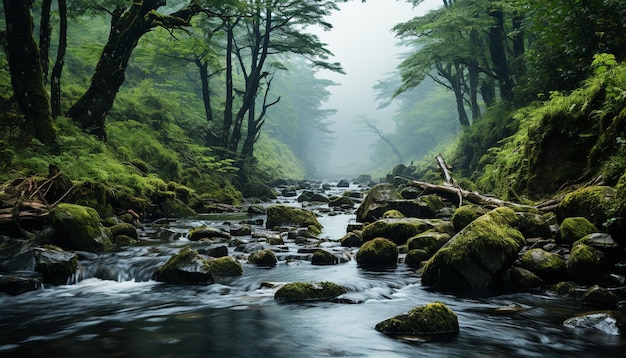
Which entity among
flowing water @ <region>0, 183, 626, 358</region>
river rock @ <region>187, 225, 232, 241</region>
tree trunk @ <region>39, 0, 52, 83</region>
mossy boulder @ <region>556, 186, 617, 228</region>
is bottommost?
flowing water @ <region>0, 183, 626, 358</region>

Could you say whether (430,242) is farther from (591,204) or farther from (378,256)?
(591,204)


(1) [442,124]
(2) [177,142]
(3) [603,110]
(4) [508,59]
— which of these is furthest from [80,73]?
(1) [442,124]

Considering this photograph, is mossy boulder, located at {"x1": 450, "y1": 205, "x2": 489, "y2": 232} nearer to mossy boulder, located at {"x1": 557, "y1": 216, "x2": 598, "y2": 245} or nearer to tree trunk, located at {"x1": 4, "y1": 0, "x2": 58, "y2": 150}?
mossy boulder, located at {"x1": 557, "y1": 216, "x2": 598, "y2": 245}

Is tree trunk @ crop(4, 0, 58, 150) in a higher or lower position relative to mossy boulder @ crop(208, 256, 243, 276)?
higher

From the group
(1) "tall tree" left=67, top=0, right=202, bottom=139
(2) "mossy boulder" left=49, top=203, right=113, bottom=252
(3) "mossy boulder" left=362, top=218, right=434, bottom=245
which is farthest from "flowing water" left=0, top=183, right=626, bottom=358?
(1) "tall tree" left=67, top=0, right=202, bottom=139

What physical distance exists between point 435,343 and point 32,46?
12.4 meters

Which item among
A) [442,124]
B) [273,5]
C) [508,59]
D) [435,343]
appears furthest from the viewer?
[442,124]

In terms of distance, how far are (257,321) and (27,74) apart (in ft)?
35.0

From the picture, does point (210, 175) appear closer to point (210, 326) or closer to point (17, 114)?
point (17, 114)

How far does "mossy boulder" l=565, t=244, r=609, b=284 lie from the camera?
5.07 meters

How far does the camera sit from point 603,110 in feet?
23.4

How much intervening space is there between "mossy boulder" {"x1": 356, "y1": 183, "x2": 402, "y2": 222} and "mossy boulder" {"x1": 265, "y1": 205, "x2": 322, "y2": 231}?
51.8 inches

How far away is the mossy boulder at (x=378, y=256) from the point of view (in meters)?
7.30

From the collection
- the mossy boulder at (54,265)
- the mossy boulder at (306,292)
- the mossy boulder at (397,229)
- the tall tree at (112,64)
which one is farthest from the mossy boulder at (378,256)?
the tall tree at (112,64)
